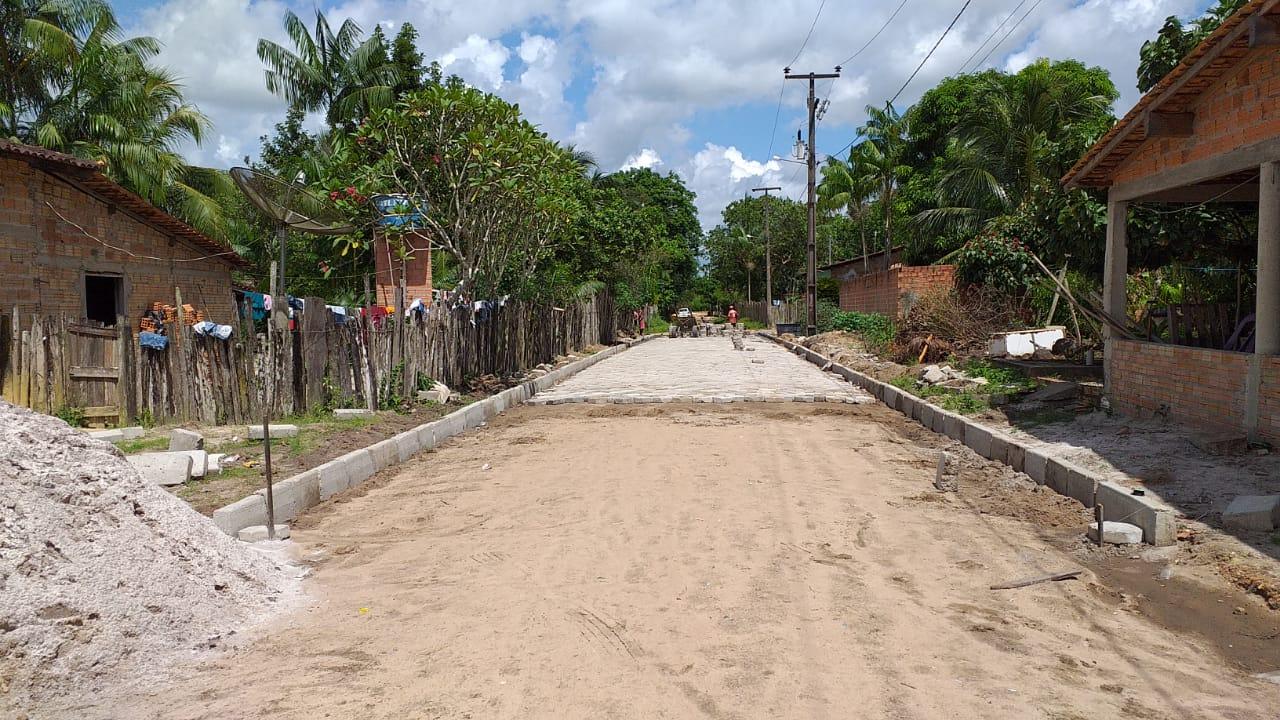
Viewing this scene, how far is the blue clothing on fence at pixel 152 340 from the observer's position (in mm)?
9898

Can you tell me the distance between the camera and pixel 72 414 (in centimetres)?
948

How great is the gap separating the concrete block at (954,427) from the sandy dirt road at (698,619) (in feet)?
9.00

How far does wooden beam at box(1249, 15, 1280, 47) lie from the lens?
24.9 feet

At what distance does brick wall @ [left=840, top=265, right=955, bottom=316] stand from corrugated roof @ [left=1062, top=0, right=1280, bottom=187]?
11.0m

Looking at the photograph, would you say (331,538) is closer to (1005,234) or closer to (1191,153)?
(1191,153)

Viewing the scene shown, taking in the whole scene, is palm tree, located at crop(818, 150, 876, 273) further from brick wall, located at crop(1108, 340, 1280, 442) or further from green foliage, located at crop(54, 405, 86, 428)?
green foliage, located at crop(54, 405, 86, 428)

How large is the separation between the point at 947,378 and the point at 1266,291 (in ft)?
23.0

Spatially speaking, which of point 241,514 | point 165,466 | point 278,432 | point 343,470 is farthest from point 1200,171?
point 165,466

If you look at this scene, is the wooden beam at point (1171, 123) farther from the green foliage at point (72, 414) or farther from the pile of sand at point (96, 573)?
the green foliage at point (72, 414)

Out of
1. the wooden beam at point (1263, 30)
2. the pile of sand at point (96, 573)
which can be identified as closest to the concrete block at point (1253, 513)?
the wooden beam at point (1263, 30)

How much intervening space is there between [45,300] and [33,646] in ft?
39.3

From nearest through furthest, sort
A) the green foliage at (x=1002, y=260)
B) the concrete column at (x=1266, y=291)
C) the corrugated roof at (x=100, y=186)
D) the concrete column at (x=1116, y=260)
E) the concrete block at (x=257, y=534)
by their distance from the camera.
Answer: the concrete block at (x=257, y=534), the concrete column at (x=1266, y=291), the concrete column at (x=1116, y=260), the corrugated roof at (x=100, y=186), the green foliage at (x=1002, y=260)

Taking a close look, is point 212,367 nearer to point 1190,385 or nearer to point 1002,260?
point 1190,385

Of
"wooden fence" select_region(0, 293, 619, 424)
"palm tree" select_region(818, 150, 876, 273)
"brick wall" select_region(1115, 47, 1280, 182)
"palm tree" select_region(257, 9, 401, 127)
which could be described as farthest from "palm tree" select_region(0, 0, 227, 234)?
"palm tree" select_region(818, 150, 876, 273)
